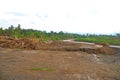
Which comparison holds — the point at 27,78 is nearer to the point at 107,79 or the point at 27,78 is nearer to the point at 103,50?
the point at 107,79

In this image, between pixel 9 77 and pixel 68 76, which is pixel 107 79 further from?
pixel 9 77

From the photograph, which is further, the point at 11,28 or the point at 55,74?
the point at 11,28

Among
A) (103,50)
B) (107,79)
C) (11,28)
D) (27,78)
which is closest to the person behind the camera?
A: (27,78)

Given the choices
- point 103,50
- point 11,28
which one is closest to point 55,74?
point 103,50

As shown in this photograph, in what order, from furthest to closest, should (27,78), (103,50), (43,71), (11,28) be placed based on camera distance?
(11,28)
(103,50)
(43,71)
(27,78)

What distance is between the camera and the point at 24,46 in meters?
33.5

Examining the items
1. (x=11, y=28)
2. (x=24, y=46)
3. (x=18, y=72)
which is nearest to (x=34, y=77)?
(x=18, y=72)

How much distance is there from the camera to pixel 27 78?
12.8 meters

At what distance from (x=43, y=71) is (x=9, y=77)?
2692mm

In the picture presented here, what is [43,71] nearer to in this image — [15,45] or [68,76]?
[68,76]

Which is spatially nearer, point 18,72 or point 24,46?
point 18,72

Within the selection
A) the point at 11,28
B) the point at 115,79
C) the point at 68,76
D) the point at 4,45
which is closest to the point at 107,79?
the point at 115,79

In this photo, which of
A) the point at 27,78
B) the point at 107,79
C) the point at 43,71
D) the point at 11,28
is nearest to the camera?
the point at 27,78

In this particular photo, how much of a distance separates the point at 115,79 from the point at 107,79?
1.82 feet
